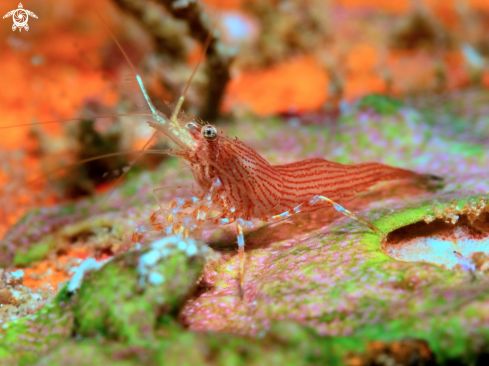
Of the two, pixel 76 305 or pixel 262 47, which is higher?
pixel 262 47

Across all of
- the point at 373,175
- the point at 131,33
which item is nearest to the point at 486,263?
the point at 373,175

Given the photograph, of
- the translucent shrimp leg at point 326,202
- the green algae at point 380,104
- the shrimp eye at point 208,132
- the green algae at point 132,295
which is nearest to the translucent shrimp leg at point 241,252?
the translucent shrimp leg at point 326,202

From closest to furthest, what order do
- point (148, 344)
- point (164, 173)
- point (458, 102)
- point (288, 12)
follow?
point (148, 344), point (164, 173), point (458, 102), point (288, 12)

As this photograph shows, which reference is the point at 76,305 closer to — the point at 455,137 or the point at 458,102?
the point at 455,137

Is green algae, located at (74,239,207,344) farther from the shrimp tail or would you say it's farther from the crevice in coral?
the shrimp tail

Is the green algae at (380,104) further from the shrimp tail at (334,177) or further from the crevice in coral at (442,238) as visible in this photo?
the crevice in coral at (442,238)

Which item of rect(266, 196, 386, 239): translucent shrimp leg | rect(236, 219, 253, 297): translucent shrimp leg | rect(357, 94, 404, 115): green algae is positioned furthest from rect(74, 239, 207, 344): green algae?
rect(357, 94, 404, 115): green algae

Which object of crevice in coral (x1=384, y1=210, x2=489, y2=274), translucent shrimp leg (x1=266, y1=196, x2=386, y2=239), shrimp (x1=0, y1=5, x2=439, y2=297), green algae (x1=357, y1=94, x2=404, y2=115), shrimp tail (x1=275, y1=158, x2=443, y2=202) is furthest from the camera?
green algae (x1=357, y1=94, x2=404, y2=115)

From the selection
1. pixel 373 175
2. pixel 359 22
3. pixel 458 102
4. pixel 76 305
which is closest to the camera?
pixel 76 305
